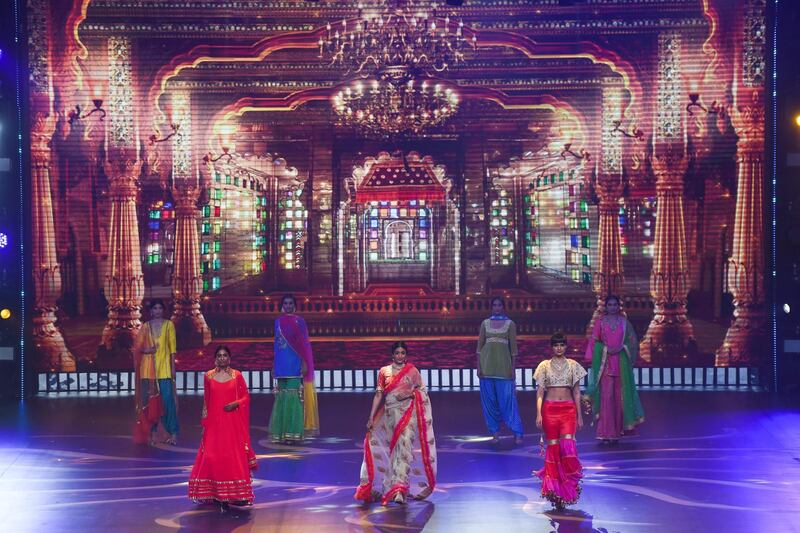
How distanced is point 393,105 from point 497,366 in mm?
3283

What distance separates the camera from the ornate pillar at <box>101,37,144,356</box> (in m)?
10.4

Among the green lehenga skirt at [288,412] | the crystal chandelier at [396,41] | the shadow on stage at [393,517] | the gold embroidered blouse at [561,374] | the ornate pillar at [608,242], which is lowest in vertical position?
the shadow on stage at [393,517]

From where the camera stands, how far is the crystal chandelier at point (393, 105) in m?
10.4

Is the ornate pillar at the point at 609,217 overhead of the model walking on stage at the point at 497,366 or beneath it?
overhead

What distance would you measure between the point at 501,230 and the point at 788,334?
2740 mm

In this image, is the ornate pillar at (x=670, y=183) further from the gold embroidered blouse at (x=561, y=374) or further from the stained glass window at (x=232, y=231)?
the gold embroidered blouse at (x=561, y=374)

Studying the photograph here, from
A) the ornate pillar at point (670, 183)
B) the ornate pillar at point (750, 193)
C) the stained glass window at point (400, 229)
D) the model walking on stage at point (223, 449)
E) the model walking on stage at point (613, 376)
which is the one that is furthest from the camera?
the stained glass window at point (400, 229)

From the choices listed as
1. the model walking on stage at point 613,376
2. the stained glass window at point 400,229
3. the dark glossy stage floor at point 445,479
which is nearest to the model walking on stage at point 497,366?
the dark glossy stage floor at point 445,479

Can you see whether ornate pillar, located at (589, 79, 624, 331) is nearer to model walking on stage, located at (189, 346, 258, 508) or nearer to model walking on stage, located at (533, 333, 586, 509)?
model walking on stage, located at (533, 333, 586, 509)

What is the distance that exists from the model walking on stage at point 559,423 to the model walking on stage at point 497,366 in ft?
5.91

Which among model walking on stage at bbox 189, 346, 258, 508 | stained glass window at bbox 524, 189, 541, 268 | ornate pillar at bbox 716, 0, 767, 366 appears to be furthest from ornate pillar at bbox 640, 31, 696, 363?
model walking on stage at bbox 189, 346, 258, 508

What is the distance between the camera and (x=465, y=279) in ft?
34.3

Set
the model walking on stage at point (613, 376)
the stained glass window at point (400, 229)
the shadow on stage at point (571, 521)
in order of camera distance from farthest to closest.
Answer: the stained glass window at point (400, 229) → the model walking on stage at point (613, 376) → the shadow on stage at point (571, 521)

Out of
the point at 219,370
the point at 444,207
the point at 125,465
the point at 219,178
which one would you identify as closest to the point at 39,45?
the point at 219,178
